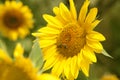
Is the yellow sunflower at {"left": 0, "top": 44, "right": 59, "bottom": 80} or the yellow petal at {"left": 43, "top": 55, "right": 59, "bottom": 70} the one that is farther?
the yellow petal at {"left": 43, "top": 55, "right": 59, "bottom": 70}

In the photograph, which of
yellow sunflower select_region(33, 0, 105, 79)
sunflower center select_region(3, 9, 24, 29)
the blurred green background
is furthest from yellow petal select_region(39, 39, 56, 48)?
sunflower center select_region(3, 9, 24, 29)

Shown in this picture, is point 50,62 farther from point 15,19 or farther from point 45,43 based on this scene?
point 15,19

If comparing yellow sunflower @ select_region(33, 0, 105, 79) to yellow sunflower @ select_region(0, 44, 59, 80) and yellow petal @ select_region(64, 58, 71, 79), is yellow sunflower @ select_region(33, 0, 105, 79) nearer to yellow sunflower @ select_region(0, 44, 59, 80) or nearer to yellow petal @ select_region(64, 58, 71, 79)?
yellow petal @ select_region(64, 58, 71, 79)

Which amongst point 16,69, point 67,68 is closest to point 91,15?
point 67,68

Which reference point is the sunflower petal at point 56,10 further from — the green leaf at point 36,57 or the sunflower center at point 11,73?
the sunflower center at point 11,73

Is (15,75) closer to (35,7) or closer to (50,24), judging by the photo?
(50,24)

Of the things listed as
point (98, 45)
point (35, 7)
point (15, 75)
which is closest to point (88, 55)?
point (98, 45)
